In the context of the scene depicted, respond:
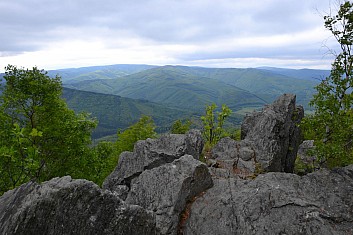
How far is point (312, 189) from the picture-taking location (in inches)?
788

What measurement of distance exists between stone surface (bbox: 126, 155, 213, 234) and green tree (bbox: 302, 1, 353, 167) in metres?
11.0

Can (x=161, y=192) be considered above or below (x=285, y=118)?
below

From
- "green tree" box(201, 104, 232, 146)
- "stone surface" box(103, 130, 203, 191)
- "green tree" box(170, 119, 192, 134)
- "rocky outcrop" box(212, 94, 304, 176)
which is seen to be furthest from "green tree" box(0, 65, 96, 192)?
"green tree" box(170, 119, 192, 134)

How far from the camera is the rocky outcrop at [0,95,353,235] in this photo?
40.8 feet

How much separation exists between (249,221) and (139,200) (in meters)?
9.04

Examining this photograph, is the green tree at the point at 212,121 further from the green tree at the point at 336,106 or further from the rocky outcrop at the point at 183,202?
the green tree at the point at 336,106

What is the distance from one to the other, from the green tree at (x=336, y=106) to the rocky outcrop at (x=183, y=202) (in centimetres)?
224

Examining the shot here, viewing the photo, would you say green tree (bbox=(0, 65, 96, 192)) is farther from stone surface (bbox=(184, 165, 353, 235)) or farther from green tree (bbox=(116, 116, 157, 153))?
green tree (bbox=(116, 116, 157, 153))

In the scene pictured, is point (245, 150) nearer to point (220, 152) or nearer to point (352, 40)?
point (220, 152)

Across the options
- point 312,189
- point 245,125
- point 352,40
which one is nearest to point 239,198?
point 312,189

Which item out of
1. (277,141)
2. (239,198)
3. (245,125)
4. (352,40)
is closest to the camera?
(239,198)

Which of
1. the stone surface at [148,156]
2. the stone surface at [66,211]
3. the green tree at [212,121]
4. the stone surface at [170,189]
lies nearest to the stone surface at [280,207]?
the stone surface at [170,189]

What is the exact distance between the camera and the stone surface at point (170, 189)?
1880cm

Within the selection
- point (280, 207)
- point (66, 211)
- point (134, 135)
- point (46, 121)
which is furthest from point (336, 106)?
point (134, 135)
